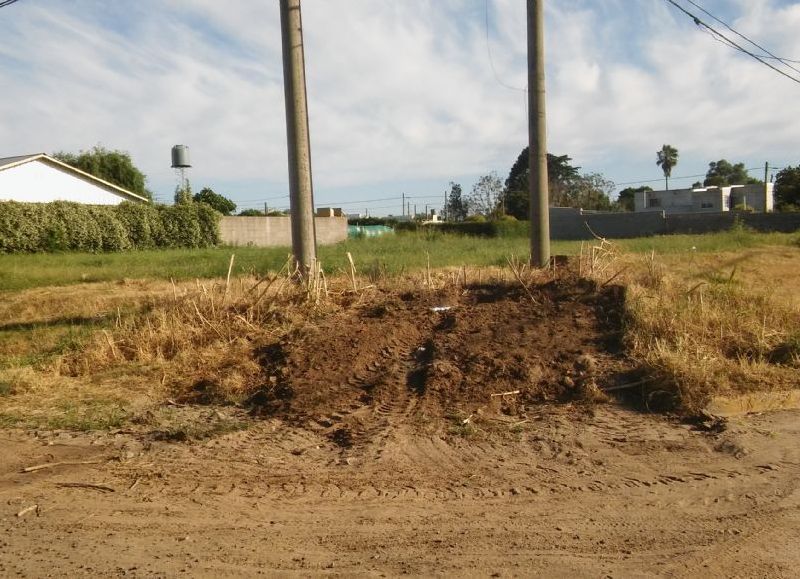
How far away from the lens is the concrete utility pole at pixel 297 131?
9617 millimetres

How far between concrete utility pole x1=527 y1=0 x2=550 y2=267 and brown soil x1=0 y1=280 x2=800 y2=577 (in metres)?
2.93

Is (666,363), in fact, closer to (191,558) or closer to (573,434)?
(573,434)

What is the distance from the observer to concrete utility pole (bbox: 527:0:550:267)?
34.9 feet

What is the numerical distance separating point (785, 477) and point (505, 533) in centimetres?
233

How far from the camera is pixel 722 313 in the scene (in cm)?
840

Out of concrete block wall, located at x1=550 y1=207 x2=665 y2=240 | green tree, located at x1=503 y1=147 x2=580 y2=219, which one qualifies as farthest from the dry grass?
green tree, located at x1=503 y1=147 x2=580 y2=219

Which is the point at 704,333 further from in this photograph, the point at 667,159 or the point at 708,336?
the point at 667,159

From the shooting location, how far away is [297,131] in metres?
9.68

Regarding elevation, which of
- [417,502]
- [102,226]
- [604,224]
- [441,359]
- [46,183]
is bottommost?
[417,502]

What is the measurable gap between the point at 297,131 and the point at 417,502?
6.30 meters

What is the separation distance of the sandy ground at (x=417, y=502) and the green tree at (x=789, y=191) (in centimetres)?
4836

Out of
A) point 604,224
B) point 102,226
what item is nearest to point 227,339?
point 102,226

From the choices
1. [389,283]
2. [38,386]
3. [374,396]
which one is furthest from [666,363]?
[38,386]

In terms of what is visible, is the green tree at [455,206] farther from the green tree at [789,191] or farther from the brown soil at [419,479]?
the brown soil at [419,479]
